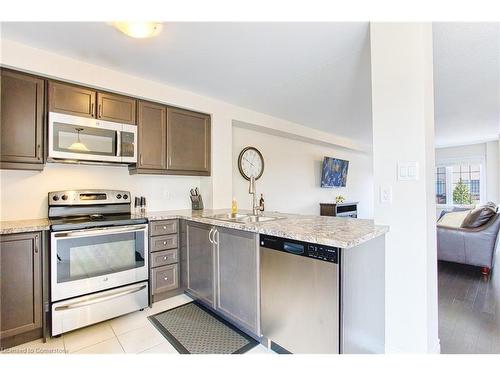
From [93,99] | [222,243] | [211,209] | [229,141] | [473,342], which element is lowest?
[473,342]

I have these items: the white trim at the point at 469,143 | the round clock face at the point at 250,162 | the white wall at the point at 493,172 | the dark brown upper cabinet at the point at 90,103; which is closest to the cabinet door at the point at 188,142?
the dark brown upper cabinet at the point at 90,103

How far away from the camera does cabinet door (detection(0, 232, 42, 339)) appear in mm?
1745

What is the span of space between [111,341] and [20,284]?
0.78m

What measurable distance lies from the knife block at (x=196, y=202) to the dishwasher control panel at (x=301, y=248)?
5.78 ft

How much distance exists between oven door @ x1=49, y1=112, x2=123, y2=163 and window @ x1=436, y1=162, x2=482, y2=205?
859 cm

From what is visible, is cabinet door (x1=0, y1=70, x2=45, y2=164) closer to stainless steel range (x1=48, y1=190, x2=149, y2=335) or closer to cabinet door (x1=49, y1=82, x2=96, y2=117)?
cabinet door (x1=49, y1=82, x2=96, y2=117)

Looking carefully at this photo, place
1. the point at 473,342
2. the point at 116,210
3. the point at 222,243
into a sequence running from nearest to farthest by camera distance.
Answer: the point at 473,342
the point at 222,243
the point at 116,210

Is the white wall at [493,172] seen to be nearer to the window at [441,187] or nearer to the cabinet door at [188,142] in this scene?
the window at [441,187]

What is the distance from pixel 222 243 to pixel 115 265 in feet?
3.35

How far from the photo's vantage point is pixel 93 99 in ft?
7.95

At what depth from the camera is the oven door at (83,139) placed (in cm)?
219

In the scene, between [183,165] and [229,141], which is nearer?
[183,165]
